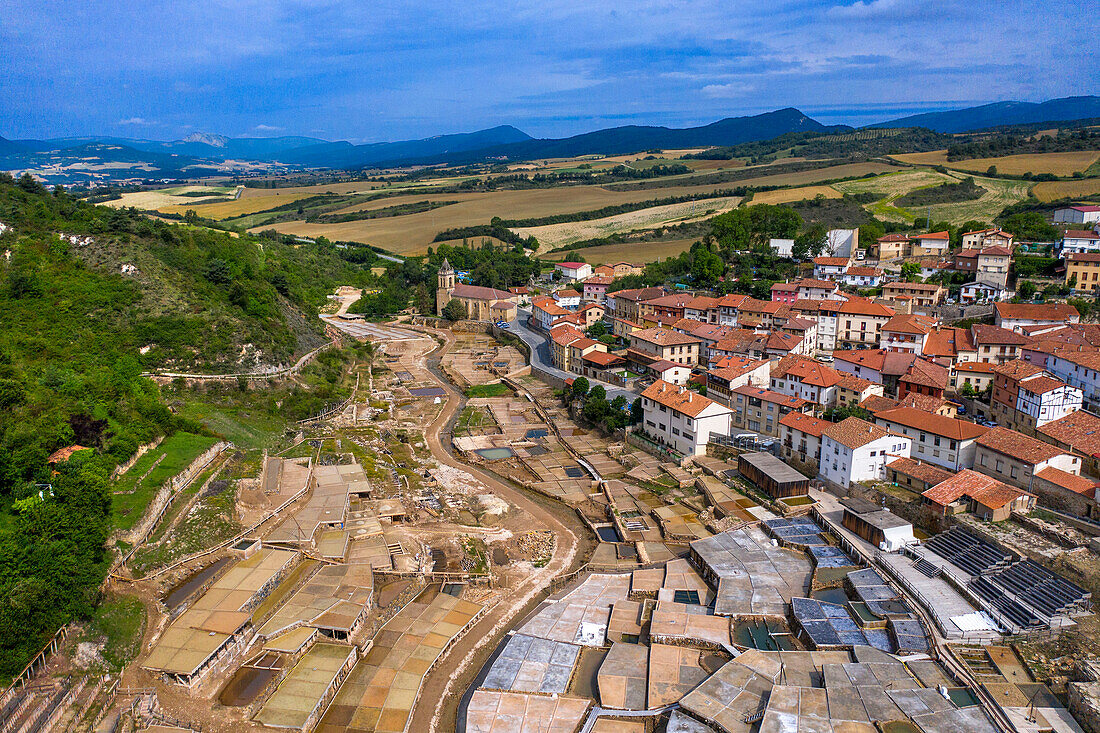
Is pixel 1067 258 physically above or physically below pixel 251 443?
above

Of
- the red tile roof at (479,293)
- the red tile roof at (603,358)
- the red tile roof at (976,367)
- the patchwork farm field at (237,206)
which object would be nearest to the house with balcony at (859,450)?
the red tile roof at (976,367)

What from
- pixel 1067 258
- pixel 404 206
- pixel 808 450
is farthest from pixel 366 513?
pixel 404 206

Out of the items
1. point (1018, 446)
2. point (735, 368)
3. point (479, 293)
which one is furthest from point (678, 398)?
point (479, 293)

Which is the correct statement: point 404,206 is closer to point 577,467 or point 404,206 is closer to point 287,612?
point 577,467

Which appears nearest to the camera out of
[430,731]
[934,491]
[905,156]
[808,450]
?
[430,731]

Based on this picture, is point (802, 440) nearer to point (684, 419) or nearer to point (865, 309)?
point (684, 419)

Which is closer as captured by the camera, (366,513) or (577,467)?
(366,513)

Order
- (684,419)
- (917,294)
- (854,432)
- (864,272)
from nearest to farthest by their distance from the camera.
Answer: (854,432)
(684,419)
(917,294)
(864,272)
